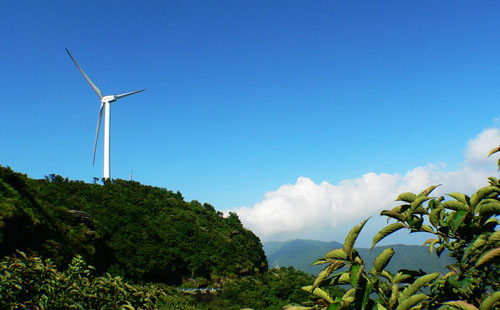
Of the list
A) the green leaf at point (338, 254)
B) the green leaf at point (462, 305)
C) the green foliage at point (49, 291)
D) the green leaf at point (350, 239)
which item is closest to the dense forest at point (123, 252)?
the green foliage at point (49, 291)

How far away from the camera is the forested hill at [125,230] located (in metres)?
22.8

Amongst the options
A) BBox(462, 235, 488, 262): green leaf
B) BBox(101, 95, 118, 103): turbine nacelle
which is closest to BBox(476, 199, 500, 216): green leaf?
BBox(462, 235, 488, 262): green leaf

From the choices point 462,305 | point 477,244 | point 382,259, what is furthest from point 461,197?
point 462,305

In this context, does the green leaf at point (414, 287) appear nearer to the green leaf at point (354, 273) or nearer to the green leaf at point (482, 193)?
the green leaf at point (354, 273)

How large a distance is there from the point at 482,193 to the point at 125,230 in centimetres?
4599

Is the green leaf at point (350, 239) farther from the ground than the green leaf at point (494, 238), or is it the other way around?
the green leaf at point (350, 239)

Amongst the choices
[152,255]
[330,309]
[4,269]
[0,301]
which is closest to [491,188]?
[330,309]

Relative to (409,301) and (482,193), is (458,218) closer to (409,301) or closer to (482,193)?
(482,193)

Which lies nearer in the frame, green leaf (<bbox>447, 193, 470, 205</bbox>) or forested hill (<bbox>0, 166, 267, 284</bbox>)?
green leaf (<bbox>447, 193, 470, 205</bbox>)

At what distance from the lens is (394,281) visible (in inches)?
126

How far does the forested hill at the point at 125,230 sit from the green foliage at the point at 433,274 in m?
21.7

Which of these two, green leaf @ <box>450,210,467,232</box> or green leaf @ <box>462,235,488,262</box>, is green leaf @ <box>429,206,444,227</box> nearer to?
green leaf @ <box>450,210,467,232</box>

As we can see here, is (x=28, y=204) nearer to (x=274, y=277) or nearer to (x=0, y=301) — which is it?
(x=0, y=301)

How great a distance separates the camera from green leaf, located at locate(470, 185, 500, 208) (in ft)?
10.5
